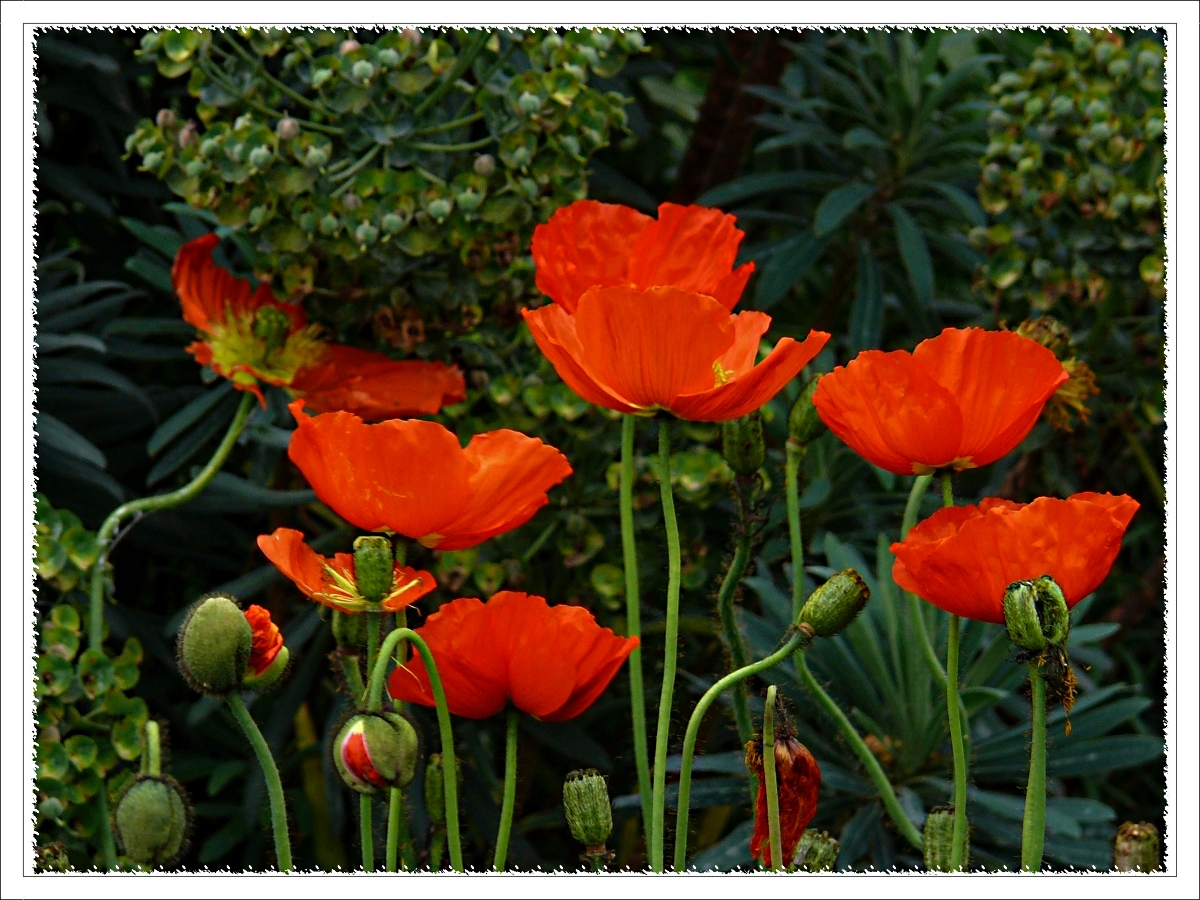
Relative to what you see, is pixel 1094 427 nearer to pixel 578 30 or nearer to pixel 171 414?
pixel 578 30

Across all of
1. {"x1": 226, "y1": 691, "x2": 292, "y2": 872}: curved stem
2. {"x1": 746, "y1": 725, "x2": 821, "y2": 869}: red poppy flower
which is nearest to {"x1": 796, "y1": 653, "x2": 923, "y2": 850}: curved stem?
{"x1": 746, "y1": 725, "x2": 821, "y2": 869}: red poppy flower

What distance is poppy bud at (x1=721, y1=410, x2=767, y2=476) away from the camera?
0.64 meters

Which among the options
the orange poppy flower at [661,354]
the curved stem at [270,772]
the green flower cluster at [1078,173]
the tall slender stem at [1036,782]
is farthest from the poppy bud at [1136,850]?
the green flower cluster at [1078,173]

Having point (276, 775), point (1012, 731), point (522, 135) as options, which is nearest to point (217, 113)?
point (522, 135)

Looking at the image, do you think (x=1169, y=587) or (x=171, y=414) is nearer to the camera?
(x=1169, y=587)

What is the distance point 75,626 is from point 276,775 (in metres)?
0.43

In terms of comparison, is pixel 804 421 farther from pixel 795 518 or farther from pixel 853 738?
pixel 853 738

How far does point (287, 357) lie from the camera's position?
3.50 feet

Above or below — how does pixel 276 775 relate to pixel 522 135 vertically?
below

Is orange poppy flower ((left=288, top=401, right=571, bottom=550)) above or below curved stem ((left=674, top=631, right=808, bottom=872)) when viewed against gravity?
above

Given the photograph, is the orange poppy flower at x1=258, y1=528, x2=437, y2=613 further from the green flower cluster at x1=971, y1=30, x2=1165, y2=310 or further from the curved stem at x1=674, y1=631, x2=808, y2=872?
the green flower cluster at x1=971, y1=30, x2=1165, y2=310

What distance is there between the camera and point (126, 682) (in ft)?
3.14

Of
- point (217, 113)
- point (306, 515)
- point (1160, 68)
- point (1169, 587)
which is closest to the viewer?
point (1169, 587)

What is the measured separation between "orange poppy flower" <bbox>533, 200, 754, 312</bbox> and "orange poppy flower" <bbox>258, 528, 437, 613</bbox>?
0.19m
